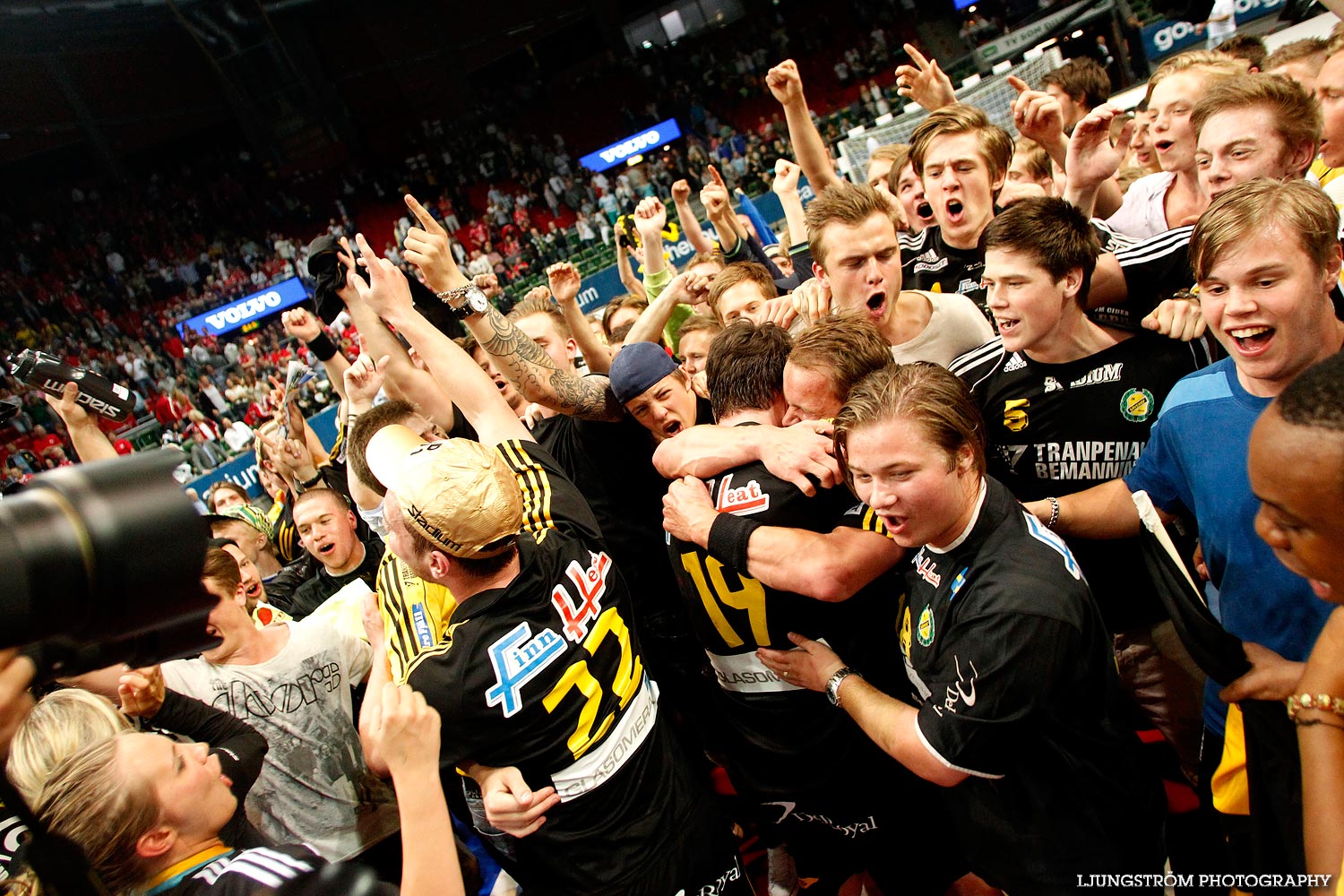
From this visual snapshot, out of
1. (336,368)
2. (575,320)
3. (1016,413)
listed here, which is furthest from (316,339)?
(1016,413)

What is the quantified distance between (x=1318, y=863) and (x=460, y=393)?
286 centimetres

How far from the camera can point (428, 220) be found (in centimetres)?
372

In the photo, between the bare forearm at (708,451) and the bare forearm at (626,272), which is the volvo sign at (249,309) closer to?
the bare forearm at (626,272)

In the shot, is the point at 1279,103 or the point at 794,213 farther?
the point at 794,213

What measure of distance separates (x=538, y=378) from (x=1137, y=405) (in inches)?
88.9

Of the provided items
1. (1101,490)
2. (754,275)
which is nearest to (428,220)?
(754,275)

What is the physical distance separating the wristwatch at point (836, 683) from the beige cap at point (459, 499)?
1072mm

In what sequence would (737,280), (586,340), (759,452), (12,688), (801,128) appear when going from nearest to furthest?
(12,688) < (759,452) < (737,280) < (586,340) < (801,128)

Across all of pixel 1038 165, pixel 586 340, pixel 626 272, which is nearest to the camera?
pixel 586 340

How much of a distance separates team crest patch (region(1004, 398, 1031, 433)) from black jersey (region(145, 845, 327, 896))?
250 cm

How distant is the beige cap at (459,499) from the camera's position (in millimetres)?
2049

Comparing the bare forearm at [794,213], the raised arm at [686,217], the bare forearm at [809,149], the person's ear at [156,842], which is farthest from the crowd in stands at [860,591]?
the raised arm at [686,217]

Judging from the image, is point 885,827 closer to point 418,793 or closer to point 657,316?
point 418,793

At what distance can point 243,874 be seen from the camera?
5.52ft
